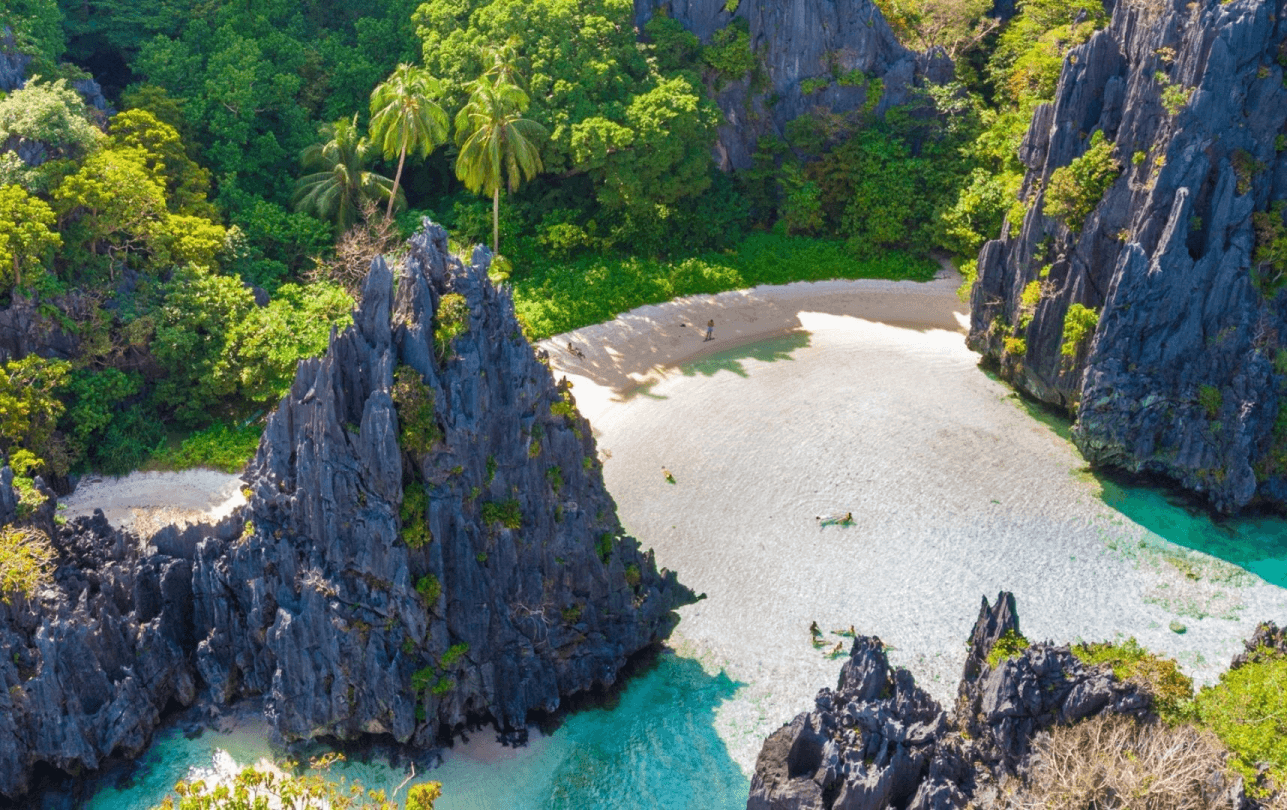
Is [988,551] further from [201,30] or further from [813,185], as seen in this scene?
[201,30]

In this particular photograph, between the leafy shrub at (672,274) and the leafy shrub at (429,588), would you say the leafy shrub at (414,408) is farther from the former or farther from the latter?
the leafy shrub at (672,274)

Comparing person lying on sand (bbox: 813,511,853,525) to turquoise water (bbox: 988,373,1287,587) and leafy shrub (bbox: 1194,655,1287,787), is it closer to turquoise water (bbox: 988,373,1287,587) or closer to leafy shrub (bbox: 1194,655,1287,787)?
turquoise water (bbox: 988,373,1287,587)

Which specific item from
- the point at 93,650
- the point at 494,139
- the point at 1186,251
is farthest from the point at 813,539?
the point at 93,650

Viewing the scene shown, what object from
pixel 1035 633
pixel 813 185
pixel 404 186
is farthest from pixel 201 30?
pixel 1035 633

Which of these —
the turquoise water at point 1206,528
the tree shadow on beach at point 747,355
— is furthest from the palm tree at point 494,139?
the turquoise water at point 1206,528

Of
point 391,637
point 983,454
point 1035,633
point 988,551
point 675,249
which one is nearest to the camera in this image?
point 391,637

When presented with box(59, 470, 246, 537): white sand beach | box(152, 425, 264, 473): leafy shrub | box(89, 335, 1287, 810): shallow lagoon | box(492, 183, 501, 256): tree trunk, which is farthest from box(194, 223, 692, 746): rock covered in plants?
box(492, 183, 501, 256): tree trunk
